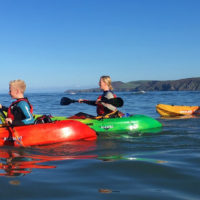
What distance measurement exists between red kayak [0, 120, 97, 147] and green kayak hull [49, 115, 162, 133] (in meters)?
1.39

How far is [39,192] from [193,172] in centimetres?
179

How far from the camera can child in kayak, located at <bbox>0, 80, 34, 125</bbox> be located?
5.84 m

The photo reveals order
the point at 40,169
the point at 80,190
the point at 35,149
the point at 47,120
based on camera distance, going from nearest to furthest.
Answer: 1. the point at 80,190
2. the point at 40,169
3. the point at 35,149
4. the point at 47,120

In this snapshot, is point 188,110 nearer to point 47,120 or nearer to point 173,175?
point 47,120

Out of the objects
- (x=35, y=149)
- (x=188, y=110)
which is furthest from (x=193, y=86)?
(x=35, y=149)

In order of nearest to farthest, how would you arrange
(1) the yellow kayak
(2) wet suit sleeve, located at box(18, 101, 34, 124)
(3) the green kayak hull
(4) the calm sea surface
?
(4) the calm sea surface → (2) wet suit sleeve, located at box(18, 101, 34, 124) → (3) the green kayak hull → (1) the yellow kayak

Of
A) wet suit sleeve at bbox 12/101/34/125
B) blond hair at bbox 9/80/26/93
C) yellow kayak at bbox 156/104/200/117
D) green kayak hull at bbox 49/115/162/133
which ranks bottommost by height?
yellow kayak at bbox 156/104/200/117

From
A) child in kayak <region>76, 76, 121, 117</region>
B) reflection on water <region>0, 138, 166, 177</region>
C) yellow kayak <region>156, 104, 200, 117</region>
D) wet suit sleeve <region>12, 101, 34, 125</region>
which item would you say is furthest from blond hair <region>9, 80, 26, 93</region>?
yellow kayak <region>156, 104, 200, 117</region>

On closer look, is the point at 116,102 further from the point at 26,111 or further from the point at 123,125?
the point at 26,111

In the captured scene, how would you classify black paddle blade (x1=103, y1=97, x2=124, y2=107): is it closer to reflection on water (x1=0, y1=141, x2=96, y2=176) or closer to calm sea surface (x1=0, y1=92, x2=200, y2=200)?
reflection on water (x1=0, y1=141, x2=96, y2=176)

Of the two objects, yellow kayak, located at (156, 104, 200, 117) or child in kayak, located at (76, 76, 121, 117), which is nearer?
child in kayak, located at (76, 76, 121, 117)

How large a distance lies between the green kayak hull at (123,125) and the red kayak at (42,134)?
1386mm

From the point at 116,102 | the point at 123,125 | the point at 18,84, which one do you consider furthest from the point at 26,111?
the point at 123,125

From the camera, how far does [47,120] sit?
6648 millimetres
